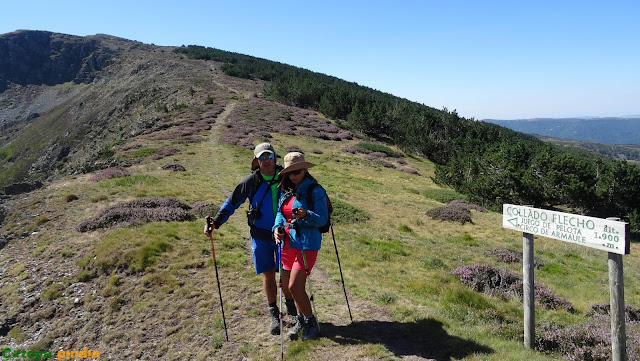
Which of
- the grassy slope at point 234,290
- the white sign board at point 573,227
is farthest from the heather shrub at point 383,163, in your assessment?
the white sign board at point 573,227

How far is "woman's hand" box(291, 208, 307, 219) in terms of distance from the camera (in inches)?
→ 185

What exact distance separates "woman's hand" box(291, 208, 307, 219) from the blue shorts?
131 centimetres

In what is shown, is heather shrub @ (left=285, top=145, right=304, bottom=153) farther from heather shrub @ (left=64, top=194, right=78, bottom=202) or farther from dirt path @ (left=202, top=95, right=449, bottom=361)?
dirt path @ (left=202, top=95, right=449, bottom=361)

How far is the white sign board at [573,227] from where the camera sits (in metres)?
4.43

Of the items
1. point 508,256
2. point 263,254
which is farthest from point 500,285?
point 263,254

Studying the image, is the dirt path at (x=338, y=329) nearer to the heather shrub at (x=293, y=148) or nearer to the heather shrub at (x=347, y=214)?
the heather shrub at (x=347, y=214)

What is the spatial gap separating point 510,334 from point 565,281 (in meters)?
7.00

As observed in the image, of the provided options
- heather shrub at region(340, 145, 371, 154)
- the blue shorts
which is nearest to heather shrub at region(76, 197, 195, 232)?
the blue shorts

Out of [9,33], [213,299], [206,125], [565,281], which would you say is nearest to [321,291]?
[213,299]

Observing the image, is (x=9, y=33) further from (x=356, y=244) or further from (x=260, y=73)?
(x=356, y=244)

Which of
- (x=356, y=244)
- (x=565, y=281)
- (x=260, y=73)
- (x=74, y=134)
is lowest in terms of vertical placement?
(x=565, y=281)

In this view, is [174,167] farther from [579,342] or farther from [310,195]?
[579,342]

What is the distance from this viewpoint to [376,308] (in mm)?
7188

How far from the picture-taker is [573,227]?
16.0 ft
